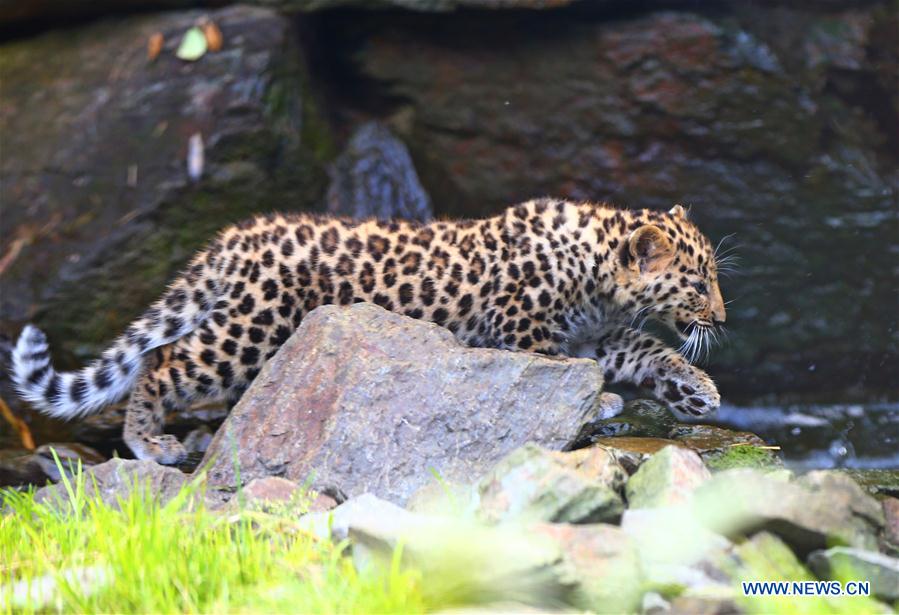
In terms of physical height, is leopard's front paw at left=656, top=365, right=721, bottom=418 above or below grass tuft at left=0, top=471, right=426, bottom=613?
below

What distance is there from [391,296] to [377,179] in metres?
3.41

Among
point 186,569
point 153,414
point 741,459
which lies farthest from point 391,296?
point 186,569

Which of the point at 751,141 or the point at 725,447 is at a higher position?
the point at 751,141

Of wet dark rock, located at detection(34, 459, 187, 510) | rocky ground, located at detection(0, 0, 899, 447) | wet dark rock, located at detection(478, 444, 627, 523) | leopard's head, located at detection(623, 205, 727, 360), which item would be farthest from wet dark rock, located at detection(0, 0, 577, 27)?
wet dark rock, located at detection(478, 444, 627, 523)

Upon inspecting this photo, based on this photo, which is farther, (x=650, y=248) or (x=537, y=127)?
(x=537, y=127)

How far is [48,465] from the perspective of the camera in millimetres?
7766

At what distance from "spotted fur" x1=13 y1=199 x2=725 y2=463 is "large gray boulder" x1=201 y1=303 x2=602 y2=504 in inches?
34.0

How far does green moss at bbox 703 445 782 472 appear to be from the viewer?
6867 millimetres

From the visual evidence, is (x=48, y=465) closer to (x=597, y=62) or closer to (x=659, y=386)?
(x=659, y=386)

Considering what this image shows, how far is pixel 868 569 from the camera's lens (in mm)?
4477

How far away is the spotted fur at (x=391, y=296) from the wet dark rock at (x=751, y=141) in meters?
2.56

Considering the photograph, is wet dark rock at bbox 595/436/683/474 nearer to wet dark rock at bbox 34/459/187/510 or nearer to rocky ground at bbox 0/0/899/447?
wet dark rock at bbox 34/459/187/510

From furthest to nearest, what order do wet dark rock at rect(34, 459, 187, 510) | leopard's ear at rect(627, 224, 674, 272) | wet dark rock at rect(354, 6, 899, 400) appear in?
wet dark rock at rect(354, 6, 899, 400)
leopard's ear at rect(627, 224, 674, 272)
wet dark rock at rect(34, 459, 187, 510)

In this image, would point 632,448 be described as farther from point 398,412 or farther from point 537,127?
point 537,127
